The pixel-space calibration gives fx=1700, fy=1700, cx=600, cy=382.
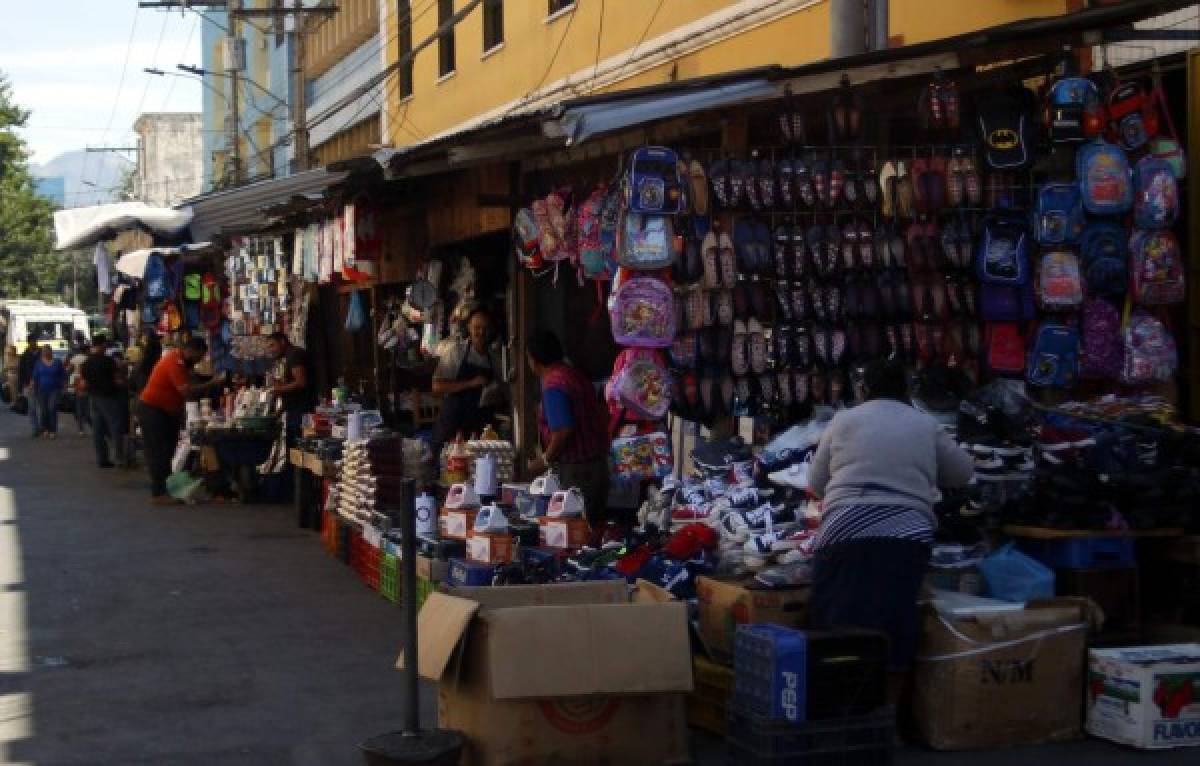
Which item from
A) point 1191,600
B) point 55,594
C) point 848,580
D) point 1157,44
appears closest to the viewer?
point 848,580

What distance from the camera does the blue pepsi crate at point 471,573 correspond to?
32.4 feet

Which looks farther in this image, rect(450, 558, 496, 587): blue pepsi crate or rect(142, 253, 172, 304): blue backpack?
rect(142, 253, 172, 304): blue backpack

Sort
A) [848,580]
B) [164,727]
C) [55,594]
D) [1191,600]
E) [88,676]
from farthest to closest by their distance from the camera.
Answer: [55,594] → [88,676] → [1191,600] → [164,727] → [848,580]

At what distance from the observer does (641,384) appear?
401 inches

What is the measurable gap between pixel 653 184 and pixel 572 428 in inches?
Result: 77.4

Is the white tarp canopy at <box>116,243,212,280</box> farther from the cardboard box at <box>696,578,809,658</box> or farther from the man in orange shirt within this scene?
the cardboard box at <box>696,578,809,658</box>

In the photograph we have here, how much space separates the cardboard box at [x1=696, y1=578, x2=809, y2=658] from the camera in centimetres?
800

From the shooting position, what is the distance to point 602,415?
11.5 meters

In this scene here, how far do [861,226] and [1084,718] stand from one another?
3.38 m

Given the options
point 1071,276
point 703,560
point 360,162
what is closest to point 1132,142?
point 1071,276

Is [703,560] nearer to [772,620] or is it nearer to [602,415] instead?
[772,620]

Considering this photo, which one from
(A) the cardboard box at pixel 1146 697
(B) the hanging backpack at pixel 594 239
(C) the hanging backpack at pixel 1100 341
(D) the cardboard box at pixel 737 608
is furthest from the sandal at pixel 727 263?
(A) the cardboard box at pixel 1146 697

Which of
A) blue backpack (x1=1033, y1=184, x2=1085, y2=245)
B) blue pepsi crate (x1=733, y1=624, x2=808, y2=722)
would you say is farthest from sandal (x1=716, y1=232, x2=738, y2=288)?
blue pepsi crate (x1=733, y1=624, x2=808, y2=722)

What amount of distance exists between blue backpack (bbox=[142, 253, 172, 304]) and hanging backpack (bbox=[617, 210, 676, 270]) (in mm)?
13339
